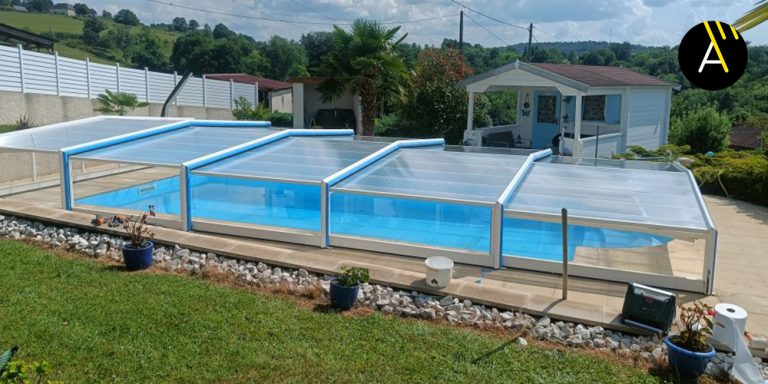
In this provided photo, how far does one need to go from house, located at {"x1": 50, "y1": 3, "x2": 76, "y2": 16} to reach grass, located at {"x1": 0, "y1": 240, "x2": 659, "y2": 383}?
98.1m

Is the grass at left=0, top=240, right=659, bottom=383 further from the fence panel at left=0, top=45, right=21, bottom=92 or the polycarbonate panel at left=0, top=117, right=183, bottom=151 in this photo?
the fence panel at left=0, top=45, right=21, bottom=92

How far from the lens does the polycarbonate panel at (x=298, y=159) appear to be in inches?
418

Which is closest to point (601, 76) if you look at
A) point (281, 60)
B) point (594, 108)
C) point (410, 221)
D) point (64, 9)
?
point (594, 108)

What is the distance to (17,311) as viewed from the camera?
656 cm

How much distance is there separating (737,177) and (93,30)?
8221cm

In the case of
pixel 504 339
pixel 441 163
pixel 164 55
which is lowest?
pixel 504 339

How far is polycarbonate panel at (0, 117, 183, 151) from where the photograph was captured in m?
13.0

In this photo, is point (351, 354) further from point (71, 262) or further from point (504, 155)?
point (504, 155)

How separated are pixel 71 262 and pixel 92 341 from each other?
3.13 metres

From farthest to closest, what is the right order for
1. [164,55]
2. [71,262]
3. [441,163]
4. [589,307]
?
[164,55]
[441,163]
[71,262]
[589,307]

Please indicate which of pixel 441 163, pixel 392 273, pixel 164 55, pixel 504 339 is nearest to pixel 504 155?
pixel 441 163

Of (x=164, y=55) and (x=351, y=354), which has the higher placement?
(x=164, y=55)

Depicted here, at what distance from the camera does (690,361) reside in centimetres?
547

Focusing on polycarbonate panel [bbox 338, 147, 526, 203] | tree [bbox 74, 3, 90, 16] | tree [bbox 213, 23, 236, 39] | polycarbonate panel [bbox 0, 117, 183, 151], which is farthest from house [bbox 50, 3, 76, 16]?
polycarbonate panel [bbox 338, 147, 526, 203]
